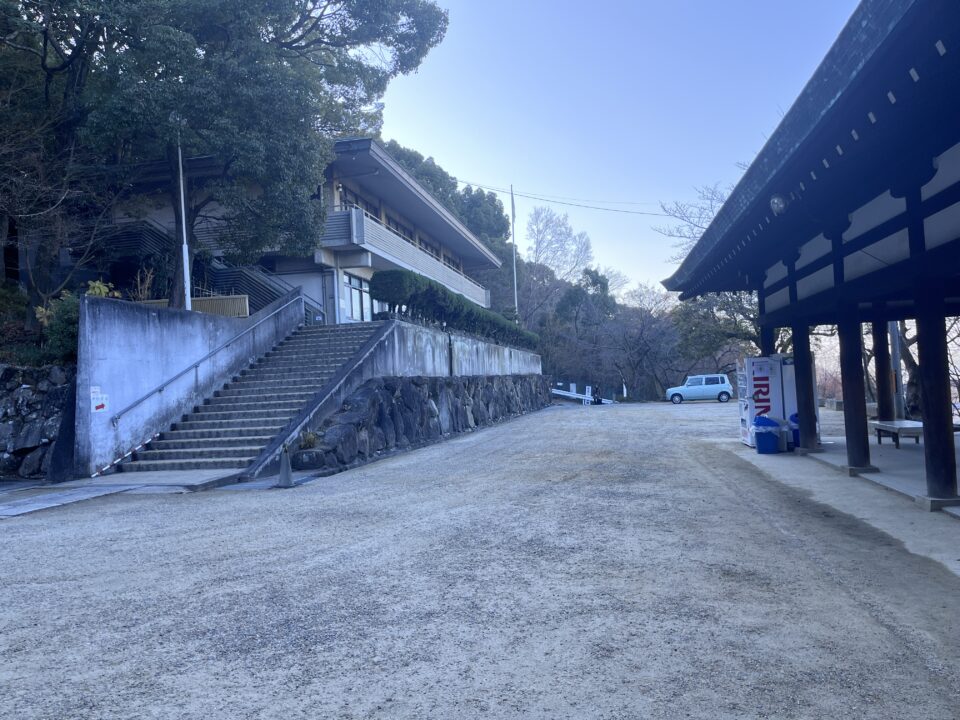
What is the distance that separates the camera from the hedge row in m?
20.5

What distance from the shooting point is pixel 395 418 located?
Answer: 656 inches

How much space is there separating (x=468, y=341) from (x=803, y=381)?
1433 centimetres

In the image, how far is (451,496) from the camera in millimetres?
9281

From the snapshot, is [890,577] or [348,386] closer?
[890,577]

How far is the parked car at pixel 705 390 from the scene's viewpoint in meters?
39.4

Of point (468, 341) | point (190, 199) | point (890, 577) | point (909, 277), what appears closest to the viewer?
point (890, 577)

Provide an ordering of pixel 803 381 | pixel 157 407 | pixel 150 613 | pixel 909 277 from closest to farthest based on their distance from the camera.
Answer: pixel 150 613 < pixel 909 277 < pixel 803 381 < pixel 157 407

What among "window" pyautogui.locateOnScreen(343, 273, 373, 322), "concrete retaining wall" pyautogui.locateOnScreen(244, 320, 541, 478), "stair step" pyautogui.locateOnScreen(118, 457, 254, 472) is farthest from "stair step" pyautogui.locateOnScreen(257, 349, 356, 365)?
"window" pyautogui.locateOnScreen(343, 273, 373, 322)

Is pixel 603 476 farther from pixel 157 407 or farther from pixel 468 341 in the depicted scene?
pixel 468 341

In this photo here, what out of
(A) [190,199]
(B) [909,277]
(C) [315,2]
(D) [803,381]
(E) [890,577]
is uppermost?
(C) [315,2]

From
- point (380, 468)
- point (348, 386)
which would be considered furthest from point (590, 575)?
point (348, 386)

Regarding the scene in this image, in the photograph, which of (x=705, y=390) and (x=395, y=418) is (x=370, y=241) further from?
(x=705, y=390)

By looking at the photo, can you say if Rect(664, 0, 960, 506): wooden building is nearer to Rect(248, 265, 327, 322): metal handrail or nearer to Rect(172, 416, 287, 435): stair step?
Rect(172, 416, 287, 435): stair step

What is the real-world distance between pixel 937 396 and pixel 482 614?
5.61 metres
